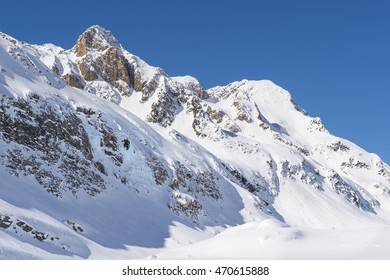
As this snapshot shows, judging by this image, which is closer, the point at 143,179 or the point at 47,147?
the point at 47,147

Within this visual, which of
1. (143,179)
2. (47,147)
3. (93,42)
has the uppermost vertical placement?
(93,42)

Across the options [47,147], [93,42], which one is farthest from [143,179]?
[93,42]

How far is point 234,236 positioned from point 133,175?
90.7 ft

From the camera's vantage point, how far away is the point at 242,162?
249ft

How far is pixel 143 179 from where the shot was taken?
4628 centimetres

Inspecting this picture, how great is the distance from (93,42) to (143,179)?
69090 millimetres

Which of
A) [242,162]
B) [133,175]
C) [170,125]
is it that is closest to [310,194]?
[242,162]

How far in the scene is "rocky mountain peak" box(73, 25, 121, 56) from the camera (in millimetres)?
104375

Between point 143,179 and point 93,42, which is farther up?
point 93,42

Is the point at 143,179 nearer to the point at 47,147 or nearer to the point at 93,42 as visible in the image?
the point at 47,147

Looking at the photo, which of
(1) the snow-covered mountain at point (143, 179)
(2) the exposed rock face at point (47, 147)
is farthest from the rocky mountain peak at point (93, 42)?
(2) the exposed rock face at point (47, 147)

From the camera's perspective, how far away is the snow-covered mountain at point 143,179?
20500 millimetres
